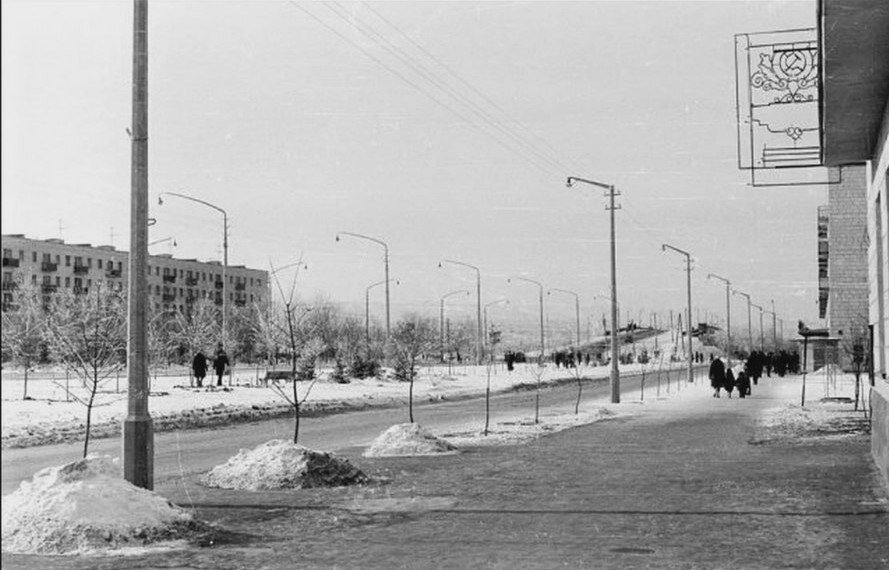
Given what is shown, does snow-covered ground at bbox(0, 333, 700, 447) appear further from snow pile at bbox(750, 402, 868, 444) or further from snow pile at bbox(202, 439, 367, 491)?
snow pile at bbox(750, 402, 868, 444)

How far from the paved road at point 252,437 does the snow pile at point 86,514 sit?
1.42m

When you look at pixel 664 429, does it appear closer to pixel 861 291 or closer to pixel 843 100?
pixel 843 100

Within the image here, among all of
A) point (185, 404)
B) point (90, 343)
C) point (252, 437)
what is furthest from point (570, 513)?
point (185, 404)

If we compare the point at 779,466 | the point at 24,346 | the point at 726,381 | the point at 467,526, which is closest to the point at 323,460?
the point at 467,526

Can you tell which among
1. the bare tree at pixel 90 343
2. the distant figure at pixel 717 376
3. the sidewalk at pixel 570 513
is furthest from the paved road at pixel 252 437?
the distant figure at pixel 717 376

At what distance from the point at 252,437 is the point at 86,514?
1289 cm

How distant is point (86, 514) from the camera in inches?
361

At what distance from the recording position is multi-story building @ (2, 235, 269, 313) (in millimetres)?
111188

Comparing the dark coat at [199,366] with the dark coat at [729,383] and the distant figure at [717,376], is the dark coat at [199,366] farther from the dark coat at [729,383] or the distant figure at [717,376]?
the dark coat at [729,383]

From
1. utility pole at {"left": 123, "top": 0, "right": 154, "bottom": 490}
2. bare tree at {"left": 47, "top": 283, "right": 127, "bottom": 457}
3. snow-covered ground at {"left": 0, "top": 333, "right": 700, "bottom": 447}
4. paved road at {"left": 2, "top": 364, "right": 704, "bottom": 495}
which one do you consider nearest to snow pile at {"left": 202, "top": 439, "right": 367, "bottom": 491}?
paved road at {"left": 2, "top": 364, "right": 704, "bottom": 495}

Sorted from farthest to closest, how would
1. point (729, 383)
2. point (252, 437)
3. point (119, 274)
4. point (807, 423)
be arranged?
1. point (119, 274)
2. point (729, 383)
3. point (807, 423)
4. point (252, 437)

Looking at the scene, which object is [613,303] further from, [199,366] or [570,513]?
[570,513]

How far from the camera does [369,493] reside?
12.4 m

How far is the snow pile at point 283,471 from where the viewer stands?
12.9 metres
